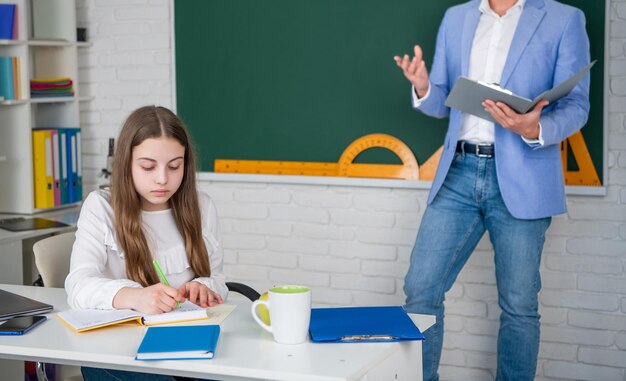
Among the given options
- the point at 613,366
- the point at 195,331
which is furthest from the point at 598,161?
the point at 195,331

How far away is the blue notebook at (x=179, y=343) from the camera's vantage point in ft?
5.33

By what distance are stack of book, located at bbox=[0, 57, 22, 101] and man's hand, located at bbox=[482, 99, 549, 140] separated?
2.11m

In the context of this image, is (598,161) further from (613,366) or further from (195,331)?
(195,331)

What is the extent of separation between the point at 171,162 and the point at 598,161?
5.75 ft

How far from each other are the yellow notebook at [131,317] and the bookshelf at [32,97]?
1.87 metres

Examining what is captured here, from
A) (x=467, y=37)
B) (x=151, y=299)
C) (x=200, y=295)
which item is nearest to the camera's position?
(x=151, y=299)

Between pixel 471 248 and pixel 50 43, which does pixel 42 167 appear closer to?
pixel 50 43

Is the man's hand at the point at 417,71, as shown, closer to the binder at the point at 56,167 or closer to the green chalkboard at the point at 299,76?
the green chalkboard at the point at 299,76

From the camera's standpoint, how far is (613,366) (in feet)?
11.0

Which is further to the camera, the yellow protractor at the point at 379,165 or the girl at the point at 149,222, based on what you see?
the yellow protractor at the point at 379,165

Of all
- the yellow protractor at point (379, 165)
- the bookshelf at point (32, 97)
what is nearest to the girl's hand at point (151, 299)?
the yellow protractor at point (379, 165)

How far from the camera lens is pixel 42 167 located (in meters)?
3.83

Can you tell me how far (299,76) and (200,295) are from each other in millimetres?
1814

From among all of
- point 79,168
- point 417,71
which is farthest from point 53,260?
point 79,168
